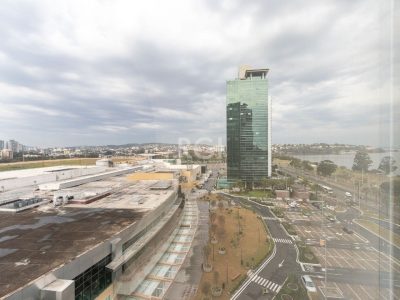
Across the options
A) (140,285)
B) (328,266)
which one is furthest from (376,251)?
(328,266)

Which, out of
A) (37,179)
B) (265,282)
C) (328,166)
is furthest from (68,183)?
(328,166)

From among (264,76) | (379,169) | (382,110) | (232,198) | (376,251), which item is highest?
(264,76)

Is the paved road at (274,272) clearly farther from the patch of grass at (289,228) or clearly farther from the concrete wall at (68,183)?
the concrete wall at (68,183)

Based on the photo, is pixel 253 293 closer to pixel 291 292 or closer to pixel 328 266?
pixel 291 292

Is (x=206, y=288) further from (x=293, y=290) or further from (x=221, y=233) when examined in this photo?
(x=221, y=233)

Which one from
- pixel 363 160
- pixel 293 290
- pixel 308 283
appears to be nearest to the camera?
pixel 363 160
